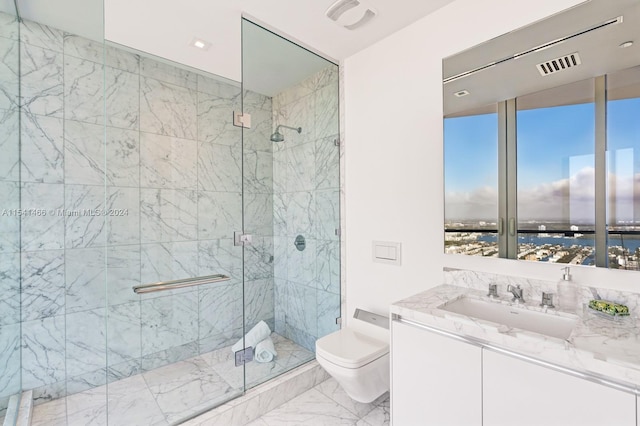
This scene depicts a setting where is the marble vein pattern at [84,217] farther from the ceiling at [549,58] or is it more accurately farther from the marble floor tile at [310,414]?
the ceiling at [549,58]

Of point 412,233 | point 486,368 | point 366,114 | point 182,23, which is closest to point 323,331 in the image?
point 412,233

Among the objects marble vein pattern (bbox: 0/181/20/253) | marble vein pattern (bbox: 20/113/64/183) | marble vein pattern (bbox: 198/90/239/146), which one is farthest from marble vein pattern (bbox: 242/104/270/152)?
marble vein pattern (bbox: 0/181/20/253)

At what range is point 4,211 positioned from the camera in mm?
1822

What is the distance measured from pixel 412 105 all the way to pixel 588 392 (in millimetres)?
1633

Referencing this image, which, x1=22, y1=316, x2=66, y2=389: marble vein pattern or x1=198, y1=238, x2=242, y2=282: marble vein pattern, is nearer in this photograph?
x1=22, y1=316, x2=66, y2=389: marble vein pattern

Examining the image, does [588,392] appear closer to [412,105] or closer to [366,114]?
[412,105]

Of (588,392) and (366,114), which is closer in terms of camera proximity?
(588,392)

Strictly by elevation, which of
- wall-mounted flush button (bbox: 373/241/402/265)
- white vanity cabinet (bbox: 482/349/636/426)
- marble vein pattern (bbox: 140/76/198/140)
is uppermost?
marble vein pattern (bbox: 140/76/198/140)

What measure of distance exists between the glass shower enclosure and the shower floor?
10 mm

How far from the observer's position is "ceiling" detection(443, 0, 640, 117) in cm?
125

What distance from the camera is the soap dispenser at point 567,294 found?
4.35ft

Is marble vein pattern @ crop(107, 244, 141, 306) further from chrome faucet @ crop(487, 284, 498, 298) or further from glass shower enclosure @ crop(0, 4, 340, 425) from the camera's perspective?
chrome faucet @ crop(487, 284, 498, 298)

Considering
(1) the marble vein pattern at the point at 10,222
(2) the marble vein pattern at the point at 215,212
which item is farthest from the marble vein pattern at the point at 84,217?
(2) the marble vein pattern at the point at 215,212

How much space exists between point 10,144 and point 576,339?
304 centimetres
